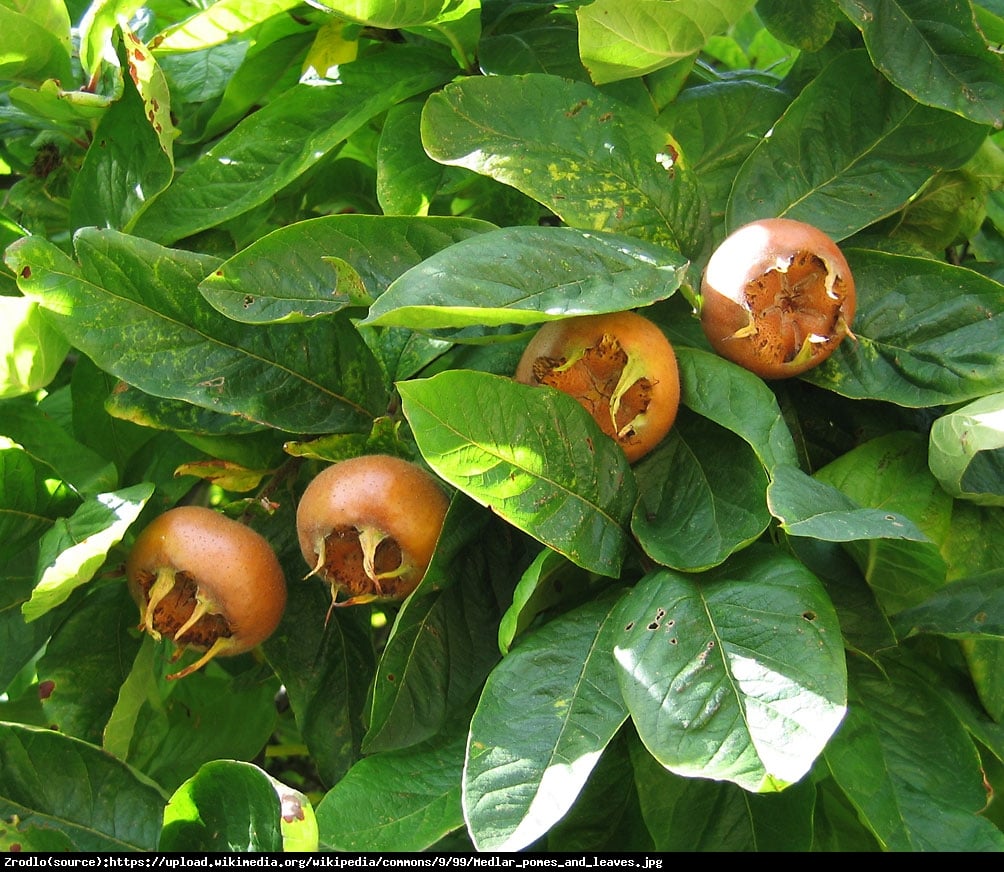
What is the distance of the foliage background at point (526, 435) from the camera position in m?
1.14

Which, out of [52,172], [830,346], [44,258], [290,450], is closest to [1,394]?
[44,258]

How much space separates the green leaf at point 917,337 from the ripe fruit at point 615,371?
0.25 meters

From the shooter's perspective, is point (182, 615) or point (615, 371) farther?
point (182, 615)

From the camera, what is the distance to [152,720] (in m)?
1.69

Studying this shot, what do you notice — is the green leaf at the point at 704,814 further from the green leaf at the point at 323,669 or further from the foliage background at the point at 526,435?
the green leaf at the point at 323,669

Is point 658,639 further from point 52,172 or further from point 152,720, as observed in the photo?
point 52,172

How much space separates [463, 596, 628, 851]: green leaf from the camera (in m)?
1.06

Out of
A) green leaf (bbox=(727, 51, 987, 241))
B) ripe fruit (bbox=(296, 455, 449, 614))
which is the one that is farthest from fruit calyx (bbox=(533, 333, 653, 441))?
green leaf (bbox=(727, 51, 987, 241))

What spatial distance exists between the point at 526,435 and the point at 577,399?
5.4 inches

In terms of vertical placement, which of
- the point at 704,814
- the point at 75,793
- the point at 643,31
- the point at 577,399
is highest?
the point at 643,31

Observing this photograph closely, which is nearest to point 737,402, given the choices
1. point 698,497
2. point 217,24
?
point 698,497

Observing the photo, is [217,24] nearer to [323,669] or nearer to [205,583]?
[205,583]

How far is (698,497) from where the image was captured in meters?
1.29

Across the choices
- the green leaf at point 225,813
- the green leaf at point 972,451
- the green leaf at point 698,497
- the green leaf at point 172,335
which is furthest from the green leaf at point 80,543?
the green leaf at point 972,451
